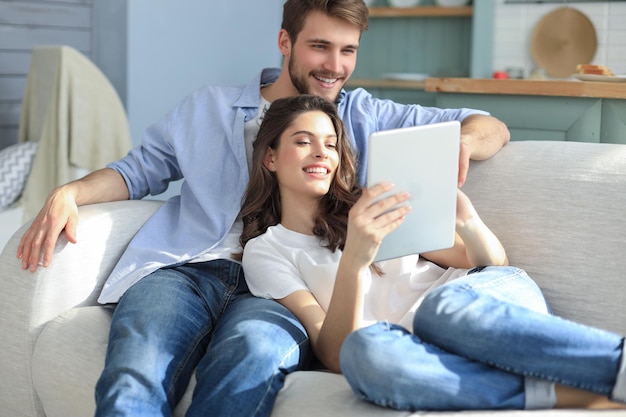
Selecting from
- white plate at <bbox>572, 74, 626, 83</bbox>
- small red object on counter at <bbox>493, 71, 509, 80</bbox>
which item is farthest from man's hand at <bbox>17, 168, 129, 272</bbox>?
small red object on counter at <bbox>493, 71, 509, 80</bbox>

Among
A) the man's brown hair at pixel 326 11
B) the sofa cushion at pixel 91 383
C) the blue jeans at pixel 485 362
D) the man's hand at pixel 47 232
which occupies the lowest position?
the sofa cushion at pixel 91 383

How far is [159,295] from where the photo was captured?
1894 millimetres

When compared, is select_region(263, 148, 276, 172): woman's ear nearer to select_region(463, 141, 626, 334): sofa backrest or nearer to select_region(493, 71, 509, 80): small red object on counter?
select_region(463, 141, 626, 334): sofa backrest

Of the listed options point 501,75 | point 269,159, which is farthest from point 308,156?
point 501,75

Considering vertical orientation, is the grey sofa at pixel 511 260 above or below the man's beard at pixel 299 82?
below

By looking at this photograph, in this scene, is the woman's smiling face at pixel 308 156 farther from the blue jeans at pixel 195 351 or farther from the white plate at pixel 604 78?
the white plate at pixel 604 78

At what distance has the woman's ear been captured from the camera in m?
2.15

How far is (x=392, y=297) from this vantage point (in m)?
1.96

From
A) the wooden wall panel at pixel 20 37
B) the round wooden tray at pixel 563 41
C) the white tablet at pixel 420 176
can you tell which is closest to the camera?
the white tablet at pixel 420 176

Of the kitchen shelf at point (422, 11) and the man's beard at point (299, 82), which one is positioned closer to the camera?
the man's beard at point (299, 82)

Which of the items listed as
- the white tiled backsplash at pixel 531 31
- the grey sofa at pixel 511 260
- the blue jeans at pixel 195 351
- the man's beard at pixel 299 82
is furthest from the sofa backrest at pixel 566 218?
the white tiled backsplash at pixel 531 31

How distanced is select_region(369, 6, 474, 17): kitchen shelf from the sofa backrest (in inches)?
113

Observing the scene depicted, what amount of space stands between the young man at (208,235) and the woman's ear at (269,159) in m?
0.13

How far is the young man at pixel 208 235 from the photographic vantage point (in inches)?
64.5
